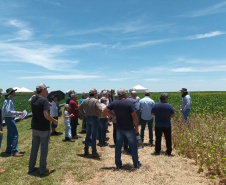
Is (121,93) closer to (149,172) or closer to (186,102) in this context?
(149,172)

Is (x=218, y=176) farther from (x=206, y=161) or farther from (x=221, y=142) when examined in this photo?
(x=221, y=142)

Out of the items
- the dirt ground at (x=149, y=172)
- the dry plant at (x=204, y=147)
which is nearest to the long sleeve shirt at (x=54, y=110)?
the dirt ground at (x=149, y=172)

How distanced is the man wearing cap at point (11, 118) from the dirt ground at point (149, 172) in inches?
102

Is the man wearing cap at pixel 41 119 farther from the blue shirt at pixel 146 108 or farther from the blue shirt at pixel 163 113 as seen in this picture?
the blue shirt at pixel 146 108

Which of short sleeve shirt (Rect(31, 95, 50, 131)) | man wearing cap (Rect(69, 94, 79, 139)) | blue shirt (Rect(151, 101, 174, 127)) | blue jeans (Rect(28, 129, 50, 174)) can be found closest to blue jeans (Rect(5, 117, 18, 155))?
blue jeans (Rect(28, 129, 50, 174))

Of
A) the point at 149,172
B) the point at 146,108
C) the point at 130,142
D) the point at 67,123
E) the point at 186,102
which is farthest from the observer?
the point at 186,102

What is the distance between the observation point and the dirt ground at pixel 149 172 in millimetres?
5156

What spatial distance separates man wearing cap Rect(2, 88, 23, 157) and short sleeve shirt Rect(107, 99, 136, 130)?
11.5ft

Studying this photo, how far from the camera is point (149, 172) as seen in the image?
18.5 feet

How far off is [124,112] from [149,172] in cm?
177

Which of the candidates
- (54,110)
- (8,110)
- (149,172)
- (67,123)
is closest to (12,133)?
(8,110)

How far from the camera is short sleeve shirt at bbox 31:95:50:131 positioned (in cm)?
520

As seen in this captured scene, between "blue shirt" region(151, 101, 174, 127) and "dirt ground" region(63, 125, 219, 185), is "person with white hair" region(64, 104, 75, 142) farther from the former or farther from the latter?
"blue shirt" region(151, 101, 174, 127)

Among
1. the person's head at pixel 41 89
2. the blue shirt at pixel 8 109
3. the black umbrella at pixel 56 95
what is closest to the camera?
the person's head at pixel 41 89
